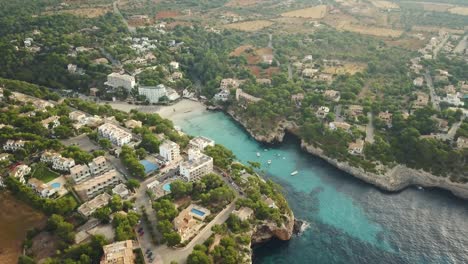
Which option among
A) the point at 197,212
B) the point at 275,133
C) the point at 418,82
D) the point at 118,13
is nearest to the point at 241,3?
the point at 118,13

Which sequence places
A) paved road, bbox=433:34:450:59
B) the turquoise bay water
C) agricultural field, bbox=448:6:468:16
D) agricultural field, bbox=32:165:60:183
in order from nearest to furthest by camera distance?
the turquoise bay water → agricultural field, bbox=32:165:60:183 → paved road, bbox=433:34:450:59 → agricultural field, bbox=448:6:468:16

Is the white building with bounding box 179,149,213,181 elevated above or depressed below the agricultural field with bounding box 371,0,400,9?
above

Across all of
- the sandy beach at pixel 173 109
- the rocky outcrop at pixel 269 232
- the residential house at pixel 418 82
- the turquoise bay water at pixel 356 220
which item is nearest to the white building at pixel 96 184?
the rocky outcrop at pixel 269 232

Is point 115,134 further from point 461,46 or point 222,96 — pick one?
point 461,46

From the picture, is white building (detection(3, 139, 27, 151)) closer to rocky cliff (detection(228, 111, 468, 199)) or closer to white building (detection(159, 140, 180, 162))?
white building (detection(159, 140, 180, 162))

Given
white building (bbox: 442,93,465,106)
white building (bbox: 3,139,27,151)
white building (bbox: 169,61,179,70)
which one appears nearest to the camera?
white building (bbox: 3,139,27,151)

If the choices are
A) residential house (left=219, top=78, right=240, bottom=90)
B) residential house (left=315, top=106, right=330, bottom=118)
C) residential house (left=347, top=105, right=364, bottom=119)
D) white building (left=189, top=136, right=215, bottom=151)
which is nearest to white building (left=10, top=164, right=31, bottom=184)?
white building (left=189, top=136, right=215, bottom=151)
